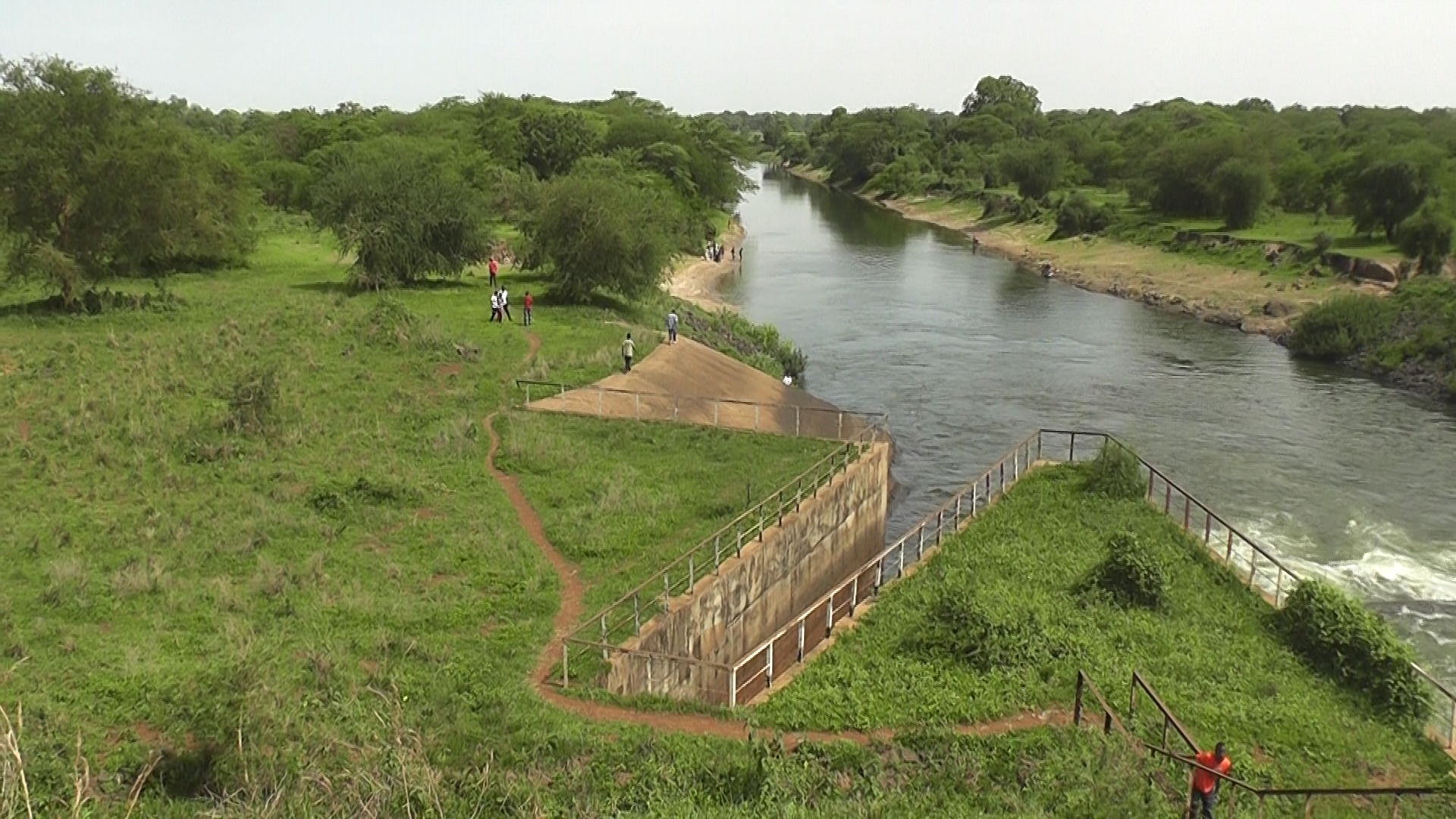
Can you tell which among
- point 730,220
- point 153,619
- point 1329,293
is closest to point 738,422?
point 153,619

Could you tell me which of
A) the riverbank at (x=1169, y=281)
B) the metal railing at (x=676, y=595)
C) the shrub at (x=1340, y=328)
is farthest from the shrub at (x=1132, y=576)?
the riverbank at (x=1169, y=281)

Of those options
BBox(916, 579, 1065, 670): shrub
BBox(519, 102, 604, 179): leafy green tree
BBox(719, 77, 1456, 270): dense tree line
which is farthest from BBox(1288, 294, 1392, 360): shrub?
BBox(519, 102, 604, 179): leafy green tree

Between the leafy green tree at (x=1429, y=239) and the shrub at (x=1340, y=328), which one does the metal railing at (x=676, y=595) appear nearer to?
the shrub at (x=1340, y=328)

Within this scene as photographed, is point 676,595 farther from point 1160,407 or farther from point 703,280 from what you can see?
point 703,280

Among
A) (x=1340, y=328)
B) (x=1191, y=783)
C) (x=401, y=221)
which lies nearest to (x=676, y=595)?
(x=1191, y=783)

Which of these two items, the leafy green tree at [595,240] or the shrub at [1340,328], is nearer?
the leafy green tree at [595,240]
